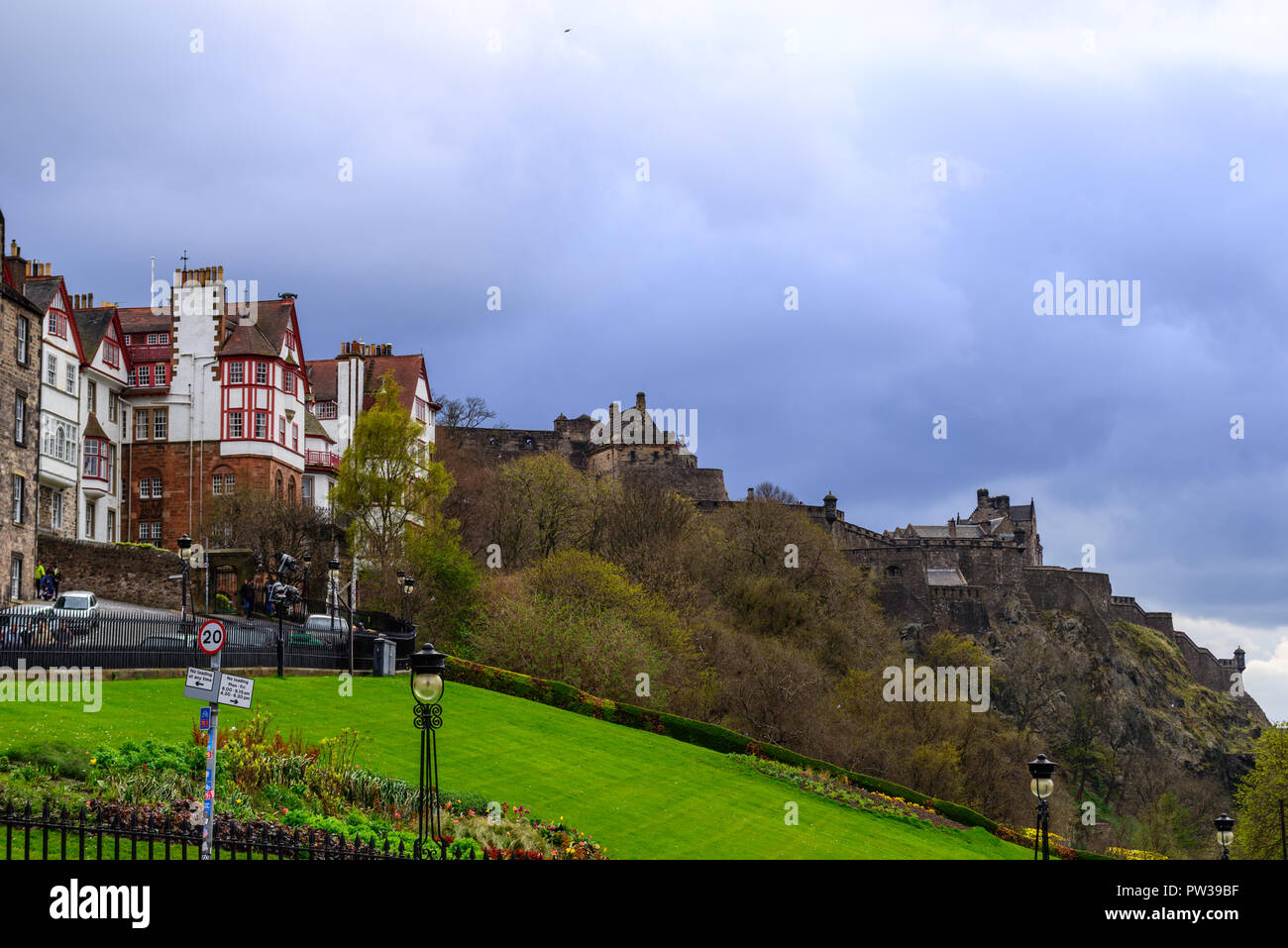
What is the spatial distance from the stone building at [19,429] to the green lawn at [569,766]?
16.2 metres

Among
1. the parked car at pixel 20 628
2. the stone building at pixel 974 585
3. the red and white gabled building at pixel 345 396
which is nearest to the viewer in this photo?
the parked car at pixel 20 628

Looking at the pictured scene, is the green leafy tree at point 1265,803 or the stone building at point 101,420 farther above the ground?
the stone building at point 101,420

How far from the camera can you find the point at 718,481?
3863 inches

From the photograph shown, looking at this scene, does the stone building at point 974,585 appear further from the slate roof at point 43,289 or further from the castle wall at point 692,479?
the slate roof at point 43,289

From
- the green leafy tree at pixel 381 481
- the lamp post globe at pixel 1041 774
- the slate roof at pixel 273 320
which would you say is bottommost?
the lamp post globe at pixel 1041 774

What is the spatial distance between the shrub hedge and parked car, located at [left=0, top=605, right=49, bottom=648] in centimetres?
1395

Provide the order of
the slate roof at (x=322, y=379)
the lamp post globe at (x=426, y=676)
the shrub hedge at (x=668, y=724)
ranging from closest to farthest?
the lamp post globe at (x=426, y=676)
the shrub hedge at (x=668, y=724)
the slate roof at (x=322, y=379)

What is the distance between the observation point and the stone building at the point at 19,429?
44.7m

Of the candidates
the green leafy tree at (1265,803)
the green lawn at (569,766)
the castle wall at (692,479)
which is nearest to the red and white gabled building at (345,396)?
the castle wall at (692,479)

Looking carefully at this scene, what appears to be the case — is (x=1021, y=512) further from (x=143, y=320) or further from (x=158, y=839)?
(x=158, y=839)

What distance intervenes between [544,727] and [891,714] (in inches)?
900
